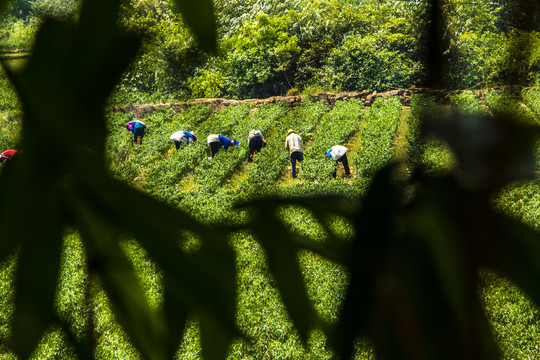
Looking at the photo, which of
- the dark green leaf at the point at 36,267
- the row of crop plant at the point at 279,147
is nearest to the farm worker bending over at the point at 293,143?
the row of crop plant at the point at 279,147

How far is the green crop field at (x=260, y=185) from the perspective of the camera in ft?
0.41

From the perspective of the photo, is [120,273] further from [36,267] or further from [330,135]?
[330,135]

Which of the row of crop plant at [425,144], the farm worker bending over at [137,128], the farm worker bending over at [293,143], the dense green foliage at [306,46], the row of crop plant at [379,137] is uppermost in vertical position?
the dense green foliage at [306,46]

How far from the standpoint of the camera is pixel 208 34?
137 mm

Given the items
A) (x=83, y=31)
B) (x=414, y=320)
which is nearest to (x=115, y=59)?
(x=83, y=31)

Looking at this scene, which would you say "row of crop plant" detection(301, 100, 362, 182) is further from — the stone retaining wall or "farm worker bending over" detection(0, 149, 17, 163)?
"farm worker bending over" detection(0, 149, 17, 163)

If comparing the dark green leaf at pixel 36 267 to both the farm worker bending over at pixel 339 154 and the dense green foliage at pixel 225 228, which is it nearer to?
the dense green foliage at pixel 225 228

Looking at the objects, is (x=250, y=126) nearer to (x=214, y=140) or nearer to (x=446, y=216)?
(x=214, y=140)

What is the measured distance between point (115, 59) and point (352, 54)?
0.10 meters

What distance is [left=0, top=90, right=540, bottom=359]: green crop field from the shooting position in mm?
124

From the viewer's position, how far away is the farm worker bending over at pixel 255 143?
0.21 metres

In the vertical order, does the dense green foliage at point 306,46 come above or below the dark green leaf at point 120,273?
above

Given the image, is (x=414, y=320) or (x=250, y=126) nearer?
(x=414, y=320)

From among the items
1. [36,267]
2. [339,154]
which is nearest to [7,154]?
[36,267]
